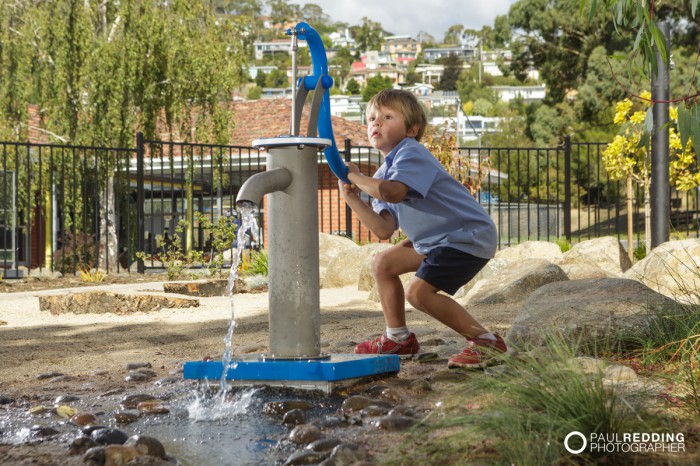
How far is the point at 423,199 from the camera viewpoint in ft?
11.9

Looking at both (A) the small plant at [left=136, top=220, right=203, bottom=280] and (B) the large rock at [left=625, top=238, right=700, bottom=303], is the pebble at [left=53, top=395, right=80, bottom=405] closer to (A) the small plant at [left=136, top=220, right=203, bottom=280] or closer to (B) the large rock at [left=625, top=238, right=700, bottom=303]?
(B) the large rock at [left=625, top=238, right=700, bottom=303]

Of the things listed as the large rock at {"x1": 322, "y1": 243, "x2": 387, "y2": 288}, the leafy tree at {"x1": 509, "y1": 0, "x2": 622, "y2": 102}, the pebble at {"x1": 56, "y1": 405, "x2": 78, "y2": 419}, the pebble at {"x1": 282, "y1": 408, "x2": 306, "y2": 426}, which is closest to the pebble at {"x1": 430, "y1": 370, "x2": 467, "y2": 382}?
the pebble at {"x1": 282, "y1": 408, "x2": 306, "y2": 426}

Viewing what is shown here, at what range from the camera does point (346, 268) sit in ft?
31.2

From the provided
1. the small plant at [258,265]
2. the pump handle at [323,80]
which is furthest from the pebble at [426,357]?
the small plant at [258,265]

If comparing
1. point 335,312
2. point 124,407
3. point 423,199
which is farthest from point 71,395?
point 335,312

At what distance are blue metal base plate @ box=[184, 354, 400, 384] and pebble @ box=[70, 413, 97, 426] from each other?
0.48 m

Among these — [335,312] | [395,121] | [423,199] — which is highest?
[395,121]

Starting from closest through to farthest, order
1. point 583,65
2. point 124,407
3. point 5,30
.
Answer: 1. point 124,407
2. point 5,30
3. point 583,65

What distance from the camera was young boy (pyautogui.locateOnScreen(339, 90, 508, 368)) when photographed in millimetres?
3492

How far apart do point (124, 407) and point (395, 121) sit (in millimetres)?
1634

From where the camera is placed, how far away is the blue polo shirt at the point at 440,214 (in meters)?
3.58

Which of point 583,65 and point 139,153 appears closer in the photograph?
point 139,153

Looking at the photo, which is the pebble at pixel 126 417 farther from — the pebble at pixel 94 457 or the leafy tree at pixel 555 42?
the leafy tree at pixel 555 42

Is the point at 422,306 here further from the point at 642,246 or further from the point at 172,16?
the point at 172,16
